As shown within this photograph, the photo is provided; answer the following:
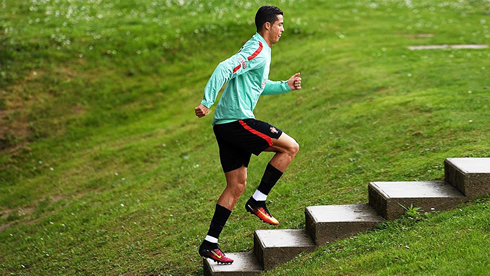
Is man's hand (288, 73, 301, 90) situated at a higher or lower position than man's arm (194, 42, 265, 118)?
lower

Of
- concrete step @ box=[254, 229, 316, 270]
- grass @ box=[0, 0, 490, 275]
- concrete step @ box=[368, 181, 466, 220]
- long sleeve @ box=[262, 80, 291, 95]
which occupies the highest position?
long sleeve @ box=[262, 80, 291, 95]

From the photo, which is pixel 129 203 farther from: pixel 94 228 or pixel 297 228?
pixel 297 228

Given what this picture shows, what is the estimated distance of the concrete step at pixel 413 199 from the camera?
6.10 m

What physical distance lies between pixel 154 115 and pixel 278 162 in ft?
36.3

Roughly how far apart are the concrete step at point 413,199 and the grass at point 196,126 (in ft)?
0.56

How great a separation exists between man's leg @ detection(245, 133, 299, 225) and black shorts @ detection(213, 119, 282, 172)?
115mm

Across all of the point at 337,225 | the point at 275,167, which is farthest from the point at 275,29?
the point at 337,225

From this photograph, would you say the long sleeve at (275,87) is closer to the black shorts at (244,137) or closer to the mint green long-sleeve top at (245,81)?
the mint green long-sleeve top at (245,81)

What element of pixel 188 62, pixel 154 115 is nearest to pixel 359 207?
pixel 154 115

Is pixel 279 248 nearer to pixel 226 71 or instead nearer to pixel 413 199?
pixel 413 199

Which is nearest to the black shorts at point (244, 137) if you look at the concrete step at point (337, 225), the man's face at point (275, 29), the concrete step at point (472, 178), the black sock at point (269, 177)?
the black sock at point (269, 177)

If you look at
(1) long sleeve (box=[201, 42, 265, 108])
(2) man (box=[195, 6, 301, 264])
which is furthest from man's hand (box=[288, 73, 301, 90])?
(1) long sleeve (box=[201, 42, 265, 108])

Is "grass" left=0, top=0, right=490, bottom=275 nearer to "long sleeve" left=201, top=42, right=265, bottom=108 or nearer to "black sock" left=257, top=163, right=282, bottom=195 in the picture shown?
"black sock" left=257, top=163, right=282, bottom=195

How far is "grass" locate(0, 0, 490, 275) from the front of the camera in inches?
301
